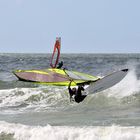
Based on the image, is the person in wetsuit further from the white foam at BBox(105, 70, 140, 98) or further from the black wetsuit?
the white foam at BBox(105, 70, 140, 98)

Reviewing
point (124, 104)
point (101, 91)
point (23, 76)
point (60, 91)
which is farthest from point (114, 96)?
point (23, 76)

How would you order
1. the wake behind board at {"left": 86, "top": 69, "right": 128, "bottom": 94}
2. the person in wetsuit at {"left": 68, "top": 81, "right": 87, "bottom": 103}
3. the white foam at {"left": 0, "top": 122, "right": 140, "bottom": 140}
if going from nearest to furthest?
the white foam at {"left": 0, "top": 122, "right": 140, "bottom": 140}, the person in wetsuit at {"left": 68, "top": 81, "right": 87, "bottom": 103}, the wake behind board at {"left": 86, "top": 69, "right": 128, "bottom": 94}

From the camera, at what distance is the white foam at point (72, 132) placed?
10.2 m

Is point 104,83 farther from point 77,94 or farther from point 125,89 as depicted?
point 125,89

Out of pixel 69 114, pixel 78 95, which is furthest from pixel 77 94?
pixel 69 114

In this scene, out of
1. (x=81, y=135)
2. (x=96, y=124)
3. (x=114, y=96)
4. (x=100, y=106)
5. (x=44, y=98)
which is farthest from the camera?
(x=44, y=98)

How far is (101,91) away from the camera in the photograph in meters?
18.9

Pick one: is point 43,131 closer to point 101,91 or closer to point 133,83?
point 101,91

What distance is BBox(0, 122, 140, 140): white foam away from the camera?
10.2 m

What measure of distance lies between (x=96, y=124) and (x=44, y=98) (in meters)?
8.88

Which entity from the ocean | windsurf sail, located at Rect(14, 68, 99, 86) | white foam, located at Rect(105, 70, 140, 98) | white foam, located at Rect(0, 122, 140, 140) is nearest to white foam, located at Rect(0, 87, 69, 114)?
the ocean

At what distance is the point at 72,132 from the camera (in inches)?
423

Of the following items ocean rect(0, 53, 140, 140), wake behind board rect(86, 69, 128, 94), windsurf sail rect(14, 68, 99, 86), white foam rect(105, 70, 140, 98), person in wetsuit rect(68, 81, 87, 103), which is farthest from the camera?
white foam rect(105, 70, 140, 98)

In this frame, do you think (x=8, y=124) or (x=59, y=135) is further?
(x=8, y=124)
